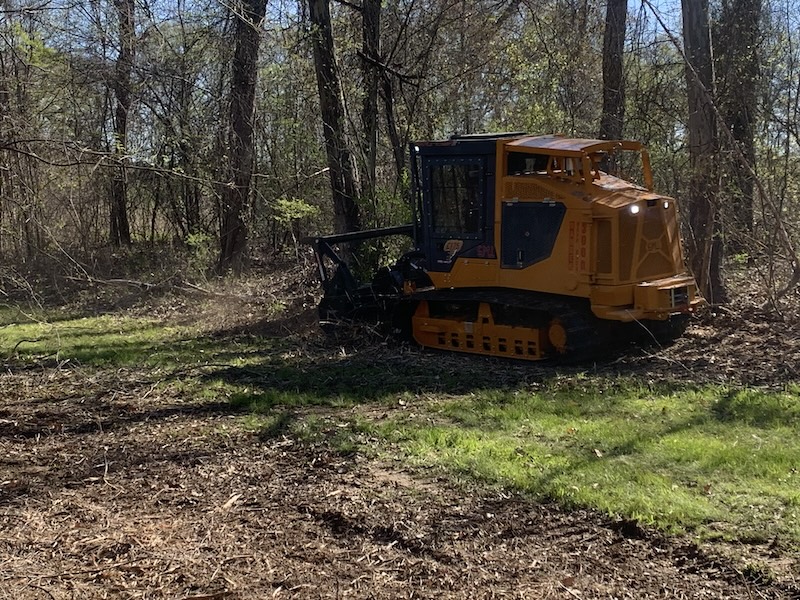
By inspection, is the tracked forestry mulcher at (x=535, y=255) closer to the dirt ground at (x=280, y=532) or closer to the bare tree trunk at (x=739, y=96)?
the bare tree trunk at (x=739, y=96)

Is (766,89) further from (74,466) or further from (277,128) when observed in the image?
(74,466)

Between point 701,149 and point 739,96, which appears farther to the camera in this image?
point 739,96

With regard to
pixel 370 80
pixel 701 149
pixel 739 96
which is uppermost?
pixel 370 80

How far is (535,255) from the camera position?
1007 centimetres

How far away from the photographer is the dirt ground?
14.1 ft

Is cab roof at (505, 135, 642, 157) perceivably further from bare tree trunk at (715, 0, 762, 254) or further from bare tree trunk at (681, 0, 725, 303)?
bare tree trunk at (715, 0, 762, 254)

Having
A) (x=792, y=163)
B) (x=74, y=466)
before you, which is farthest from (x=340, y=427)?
(x=792, y=163)

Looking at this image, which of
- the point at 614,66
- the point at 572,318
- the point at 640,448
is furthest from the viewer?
the point at 614,66

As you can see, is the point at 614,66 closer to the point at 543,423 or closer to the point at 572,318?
the point at 572,318

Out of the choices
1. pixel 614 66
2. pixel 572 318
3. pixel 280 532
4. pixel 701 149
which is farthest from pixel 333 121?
pixel 280 532

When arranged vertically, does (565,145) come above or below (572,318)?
above

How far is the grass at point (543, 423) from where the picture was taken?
17.2 ft

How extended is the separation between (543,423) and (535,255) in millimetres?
3343

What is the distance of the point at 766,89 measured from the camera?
12.8m
